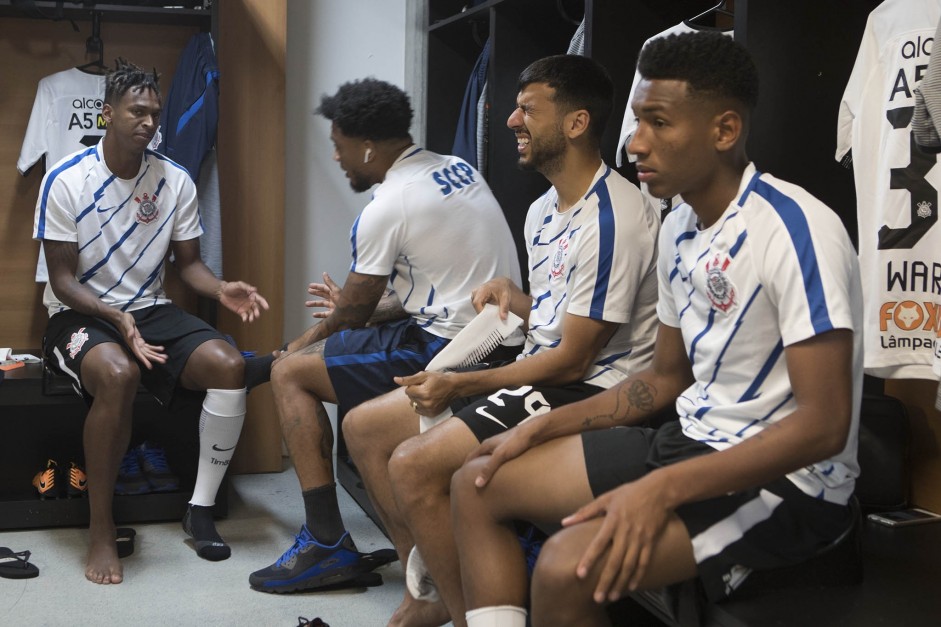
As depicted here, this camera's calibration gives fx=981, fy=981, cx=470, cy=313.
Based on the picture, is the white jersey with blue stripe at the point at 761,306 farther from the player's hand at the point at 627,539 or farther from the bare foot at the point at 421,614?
the bare foot at the point at 421,614

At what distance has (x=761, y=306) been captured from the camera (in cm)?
149

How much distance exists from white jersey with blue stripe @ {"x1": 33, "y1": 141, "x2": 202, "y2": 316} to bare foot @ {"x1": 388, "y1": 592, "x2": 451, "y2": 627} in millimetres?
1466

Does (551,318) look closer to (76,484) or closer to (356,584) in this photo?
(356,584)

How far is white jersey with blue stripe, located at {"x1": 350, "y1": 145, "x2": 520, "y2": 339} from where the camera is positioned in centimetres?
258

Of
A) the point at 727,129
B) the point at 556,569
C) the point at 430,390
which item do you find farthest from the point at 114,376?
the point at 727,129

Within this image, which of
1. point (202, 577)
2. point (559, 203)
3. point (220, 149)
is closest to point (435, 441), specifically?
point (559, 203)

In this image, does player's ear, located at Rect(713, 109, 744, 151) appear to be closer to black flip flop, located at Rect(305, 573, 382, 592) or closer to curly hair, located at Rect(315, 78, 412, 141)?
curly hair, located at Rect(315, 78, 412, 141)

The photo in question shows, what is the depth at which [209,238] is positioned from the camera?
341 cm

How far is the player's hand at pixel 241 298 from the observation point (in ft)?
10.2

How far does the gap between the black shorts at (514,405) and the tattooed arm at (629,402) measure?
6.4 inches

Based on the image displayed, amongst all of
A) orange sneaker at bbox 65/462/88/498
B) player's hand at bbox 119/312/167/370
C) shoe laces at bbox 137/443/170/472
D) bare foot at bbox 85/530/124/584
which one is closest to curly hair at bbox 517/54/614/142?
player's hand at bbox 119/312/167/370

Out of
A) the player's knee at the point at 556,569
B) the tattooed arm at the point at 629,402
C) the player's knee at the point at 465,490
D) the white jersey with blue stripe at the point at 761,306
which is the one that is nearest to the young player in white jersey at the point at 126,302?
the player's knee at the point at 465,490

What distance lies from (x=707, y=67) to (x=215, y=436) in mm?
1945

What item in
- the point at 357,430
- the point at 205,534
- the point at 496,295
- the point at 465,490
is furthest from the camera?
the point at 205,534
